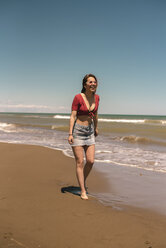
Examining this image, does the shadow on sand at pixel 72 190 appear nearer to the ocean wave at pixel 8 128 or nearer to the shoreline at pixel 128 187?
the shoreline at pixel 128 187

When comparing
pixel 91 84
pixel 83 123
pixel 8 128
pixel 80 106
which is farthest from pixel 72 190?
pixel 8 128

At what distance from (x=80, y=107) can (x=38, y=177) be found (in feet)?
6.53

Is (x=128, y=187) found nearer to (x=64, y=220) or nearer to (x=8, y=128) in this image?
(x=64, y=220)

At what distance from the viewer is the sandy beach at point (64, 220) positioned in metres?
2.16

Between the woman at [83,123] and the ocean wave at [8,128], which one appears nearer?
the woman at [83,123]

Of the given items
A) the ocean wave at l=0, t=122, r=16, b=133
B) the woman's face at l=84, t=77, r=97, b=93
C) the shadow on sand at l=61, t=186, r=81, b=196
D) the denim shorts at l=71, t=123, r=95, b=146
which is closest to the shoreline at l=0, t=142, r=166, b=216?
the shadow on sand at l=61, t=186, r=81, b=196

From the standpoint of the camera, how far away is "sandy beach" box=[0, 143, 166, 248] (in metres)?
2.16

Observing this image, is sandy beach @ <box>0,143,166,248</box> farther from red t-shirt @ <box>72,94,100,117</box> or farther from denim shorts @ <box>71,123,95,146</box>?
red t-shirt @ <box>72,94,100,117</box>

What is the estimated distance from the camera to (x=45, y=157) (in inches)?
260

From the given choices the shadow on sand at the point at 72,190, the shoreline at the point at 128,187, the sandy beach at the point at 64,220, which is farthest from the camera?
the shadow on sand at the point at 72,190

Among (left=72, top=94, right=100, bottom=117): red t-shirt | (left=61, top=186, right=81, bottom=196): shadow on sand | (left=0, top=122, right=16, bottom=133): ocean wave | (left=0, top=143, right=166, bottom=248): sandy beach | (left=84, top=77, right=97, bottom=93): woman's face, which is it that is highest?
(left=84, top=77, right=97, bottom=93): woman's face

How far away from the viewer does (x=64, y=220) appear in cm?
259

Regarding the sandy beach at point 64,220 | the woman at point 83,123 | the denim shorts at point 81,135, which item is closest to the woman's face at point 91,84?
the woman at point 83,123

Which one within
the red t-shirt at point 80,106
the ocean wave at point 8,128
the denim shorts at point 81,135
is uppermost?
the red t-shirt at point 80,106
